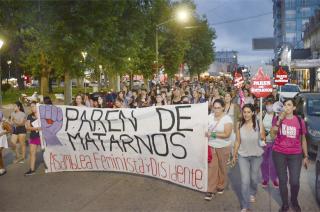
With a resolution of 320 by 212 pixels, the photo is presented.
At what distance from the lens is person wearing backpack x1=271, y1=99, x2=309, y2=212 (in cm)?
699

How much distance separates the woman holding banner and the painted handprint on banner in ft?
12.3

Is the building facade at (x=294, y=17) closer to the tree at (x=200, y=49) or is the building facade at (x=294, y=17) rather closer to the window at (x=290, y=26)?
the window at (x=290, y=26)

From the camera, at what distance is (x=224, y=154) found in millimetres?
8164

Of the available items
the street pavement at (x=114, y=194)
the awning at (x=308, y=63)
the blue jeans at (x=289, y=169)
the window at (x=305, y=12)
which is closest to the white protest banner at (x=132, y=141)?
the street pavement at (x=114, y=194)

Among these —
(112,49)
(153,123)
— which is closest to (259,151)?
(153,123)

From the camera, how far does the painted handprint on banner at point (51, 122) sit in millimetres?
10469

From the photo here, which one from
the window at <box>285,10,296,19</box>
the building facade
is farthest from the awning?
the window at <box>285,10,296,19</box>

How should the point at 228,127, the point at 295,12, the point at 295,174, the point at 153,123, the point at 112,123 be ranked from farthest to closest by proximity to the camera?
the point at 295,12, the point at 112,123, the point at 153,123, the point at 228,127, the point at 295,174

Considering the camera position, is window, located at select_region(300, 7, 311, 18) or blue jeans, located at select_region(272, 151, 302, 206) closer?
blue jeans, located at select_region(272, 151, 302, 206)

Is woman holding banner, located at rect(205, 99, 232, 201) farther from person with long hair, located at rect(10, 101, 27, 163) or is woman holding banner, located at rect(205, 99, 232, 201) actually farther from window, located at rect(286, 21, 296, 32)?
window, located at rect(286, 21, 296, 32)

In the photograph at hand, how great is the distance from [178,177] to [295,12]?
137310 millimetres

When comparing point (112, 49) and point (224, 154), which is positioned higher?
point (112, 49)

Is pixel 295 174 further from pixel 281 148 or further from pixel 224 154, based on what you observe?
pixel 224 154

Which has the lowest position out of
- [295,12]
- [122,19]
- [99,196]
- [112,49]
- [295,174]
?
[99,196]
